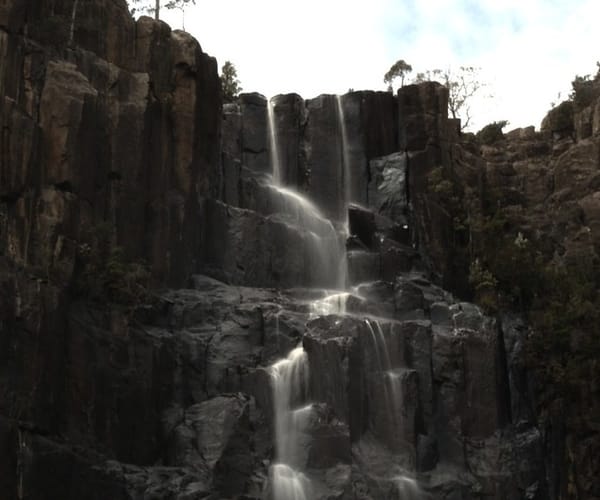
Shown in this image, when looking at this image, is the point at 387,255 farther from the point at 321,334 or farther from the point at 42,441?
the point at 42,441

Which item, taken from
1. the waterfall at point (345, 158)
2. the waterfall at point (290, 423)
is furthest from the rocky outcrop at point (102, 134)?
the waterfall at point (345, 158)

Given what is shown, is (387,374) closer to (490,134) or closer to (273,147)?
(273,147)

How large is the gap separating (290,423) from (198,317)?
18.8 feet

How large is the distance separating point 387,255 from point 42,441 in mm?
20161

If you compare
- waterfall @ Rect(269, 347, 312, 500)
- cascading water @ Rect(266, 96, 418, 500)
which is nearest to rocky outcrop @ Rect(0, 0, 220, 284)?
cascading water @ Rect(266, 96, 418, 500)

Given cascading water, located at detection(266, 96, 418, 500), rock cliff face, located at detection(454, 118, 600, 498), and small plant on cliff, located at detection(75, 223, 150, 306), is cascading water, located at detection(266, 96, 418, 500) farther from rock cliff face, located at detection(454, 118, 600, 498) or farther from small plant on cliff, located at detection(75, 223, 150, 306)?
rock cliff face, located at detection(454, 118, 600, 498)

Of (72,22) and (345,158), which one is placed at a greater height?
(72,22)

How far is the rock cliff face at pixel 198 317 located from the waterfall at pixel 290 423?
9 cm

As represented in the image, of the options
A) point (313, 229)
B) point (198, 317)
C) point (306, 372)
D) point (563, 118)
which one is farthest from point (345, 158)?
point (306, 372)

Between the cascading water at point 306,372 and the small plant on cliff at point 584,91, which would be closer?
the cascading water at point 306,372

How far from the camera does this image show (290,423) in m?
37.2

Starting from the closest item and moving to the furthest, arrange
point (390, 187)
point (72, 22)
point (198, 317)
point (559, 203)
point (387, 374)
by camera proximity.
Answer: point (387, 374), point (198, 317), point (72, 22), point (390, 187), point (559, 203)

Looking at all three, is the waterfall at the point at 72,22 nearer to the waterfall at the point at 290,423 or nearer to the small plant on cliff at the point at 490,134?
the waterfall at the point at 290,423

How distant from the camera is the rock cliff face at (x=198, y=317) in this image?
33.7 m
